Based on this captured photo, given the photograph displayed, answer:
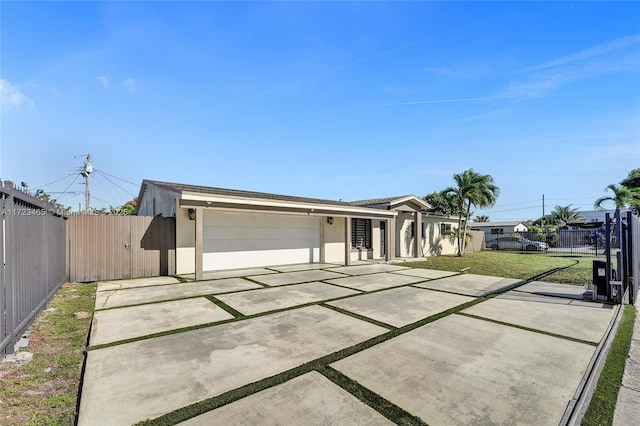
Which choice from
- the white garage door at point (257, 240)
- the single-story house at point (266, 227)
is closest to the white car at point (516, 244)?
the single-story house at point (266, 227)

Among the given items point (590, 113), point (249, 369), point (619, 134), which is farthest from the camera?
point (619, 134)

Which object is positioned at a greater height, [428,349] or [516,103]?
[516,103]

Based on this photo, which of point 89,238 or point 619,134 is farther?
point 619,134

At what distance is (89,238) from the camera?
Result: 28.2 ft

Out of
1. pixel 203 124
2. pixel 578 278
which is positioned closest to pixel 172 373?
pixel 578 278

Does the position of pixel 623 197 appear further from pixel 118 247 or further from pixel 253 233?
pixel 118 247

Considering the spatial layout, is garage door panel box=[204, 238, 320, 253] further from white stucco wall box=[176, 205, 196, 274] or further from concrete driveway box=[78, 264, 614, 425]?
concrete driveway box=[78, 264, 614, 425]

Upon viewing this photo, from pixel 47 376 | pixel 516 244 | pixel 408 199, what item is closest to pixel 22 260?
pixel 47 376

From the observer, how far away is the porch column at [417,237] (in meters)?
17.2

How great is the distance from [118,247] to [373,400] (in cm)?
938

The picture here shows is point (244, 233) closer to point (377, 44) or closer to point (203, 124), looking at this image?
point (203, 124)

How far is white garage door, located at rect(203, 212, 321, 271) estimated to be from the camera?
35.6ft

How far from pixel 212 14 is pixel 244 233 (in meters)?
7.46

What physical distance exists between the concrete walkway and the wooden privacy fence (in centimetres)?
1064
